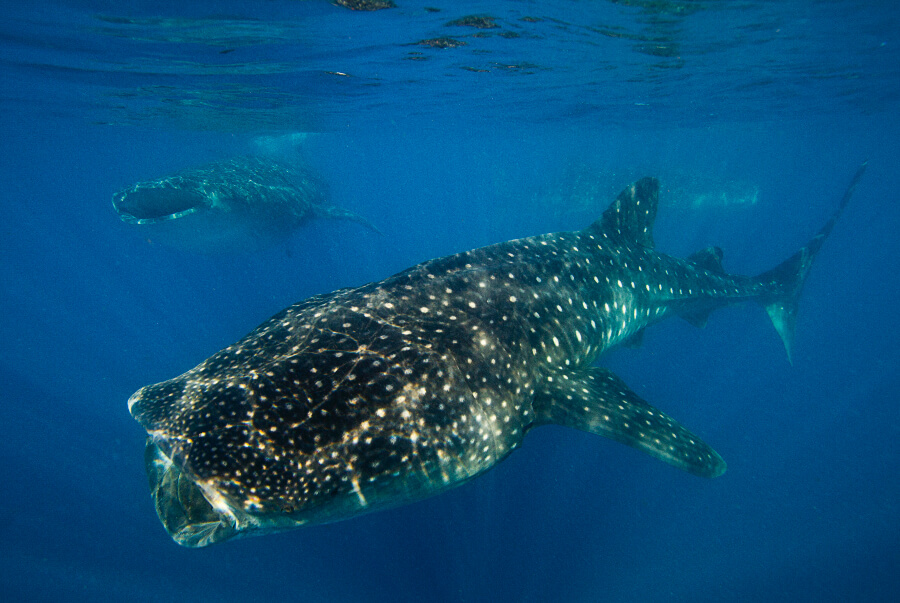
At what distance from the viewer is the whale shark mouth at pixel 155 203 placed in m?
12.6

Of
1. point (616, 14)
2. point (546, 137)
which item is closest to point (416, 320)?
point (616, 14)

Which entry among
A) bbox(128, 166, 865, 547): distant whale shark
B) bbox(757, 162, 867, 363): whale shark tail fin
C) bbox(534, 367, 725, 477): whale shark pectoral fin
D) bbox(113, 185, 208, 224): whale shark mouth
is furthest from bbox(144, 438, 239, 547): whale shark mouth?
bbox(757, 162, 867, 363): whale shark tail fin

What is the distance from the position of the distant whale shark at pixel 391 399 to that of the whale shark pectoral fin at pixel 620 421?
0.06 feet

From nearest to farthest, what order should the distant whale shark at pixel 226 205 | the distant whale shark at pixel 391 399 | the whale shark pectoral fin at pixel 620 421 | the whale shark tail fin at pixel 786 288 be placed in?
the distant whale shark at pixel 391 399 < the whale shark pectoral fin at pixel 620 421 < the whale shark tail fin at pixel 786 288 < the distant whale shark at pixel 226 205

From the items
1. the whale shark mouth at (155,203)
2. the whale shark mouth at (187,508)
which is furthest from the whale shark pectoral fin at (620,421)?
the whale shark mouth at (155,203)

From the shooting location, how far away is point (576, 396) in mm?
5328

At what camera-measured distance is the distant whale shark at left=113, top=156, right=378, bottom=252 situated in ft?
43.6

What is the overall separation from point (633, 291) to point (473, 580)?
6699 mm

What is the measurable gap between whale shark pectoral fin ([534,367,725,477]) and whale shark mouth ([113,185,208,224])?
12806 mm

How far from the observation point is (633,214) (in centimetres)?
862

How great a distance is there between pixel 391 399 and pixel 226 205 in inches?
523

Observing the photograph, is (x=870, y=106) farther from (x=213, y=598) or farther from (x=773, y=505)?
(x=213, y=598)

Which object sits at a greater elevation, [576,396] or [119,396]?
[576,396]

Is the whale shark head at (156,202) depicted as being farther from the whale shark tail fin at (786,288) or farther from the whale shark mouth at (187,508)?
the whale shark tail fin at (786,288)
